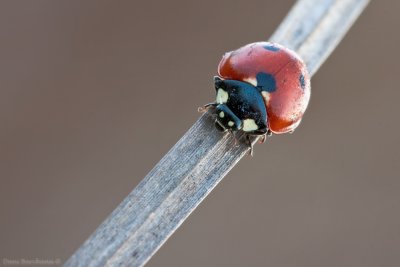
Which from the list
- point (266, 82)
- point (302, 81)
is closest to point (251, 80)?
point (266, 82)

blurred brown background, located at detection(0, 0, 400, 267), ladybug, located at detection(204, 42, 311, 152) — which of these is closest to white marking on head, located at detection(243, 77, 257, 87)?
ladybug, located at detection(204, 42, 311, 152)

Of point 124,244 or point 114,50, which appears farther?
point 114,50

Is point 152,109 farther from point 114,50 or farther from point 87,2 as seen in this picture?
point 87,2

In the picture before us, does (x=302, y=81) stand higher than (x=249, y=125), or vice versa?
(x=302, y=81)

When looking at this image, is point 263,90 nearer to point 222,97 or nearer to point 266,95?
point 266,95

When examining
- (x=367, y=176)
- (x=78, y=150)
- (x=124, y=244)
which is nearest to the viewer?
(x=124, y=244)

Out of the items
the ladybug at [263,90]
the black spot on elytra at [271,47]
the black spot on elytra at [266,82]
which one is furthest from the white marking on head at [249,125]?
the black spot on elytra at [271,47]

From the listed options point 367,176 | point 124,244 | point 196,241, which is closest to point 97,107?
point 196,241

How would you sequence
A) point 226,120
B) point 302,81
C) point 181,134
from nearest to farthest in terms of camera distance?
point 226,120 < point 302,81 < point 181,134

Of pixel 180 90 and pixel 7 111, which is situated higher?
pixel 180 90
